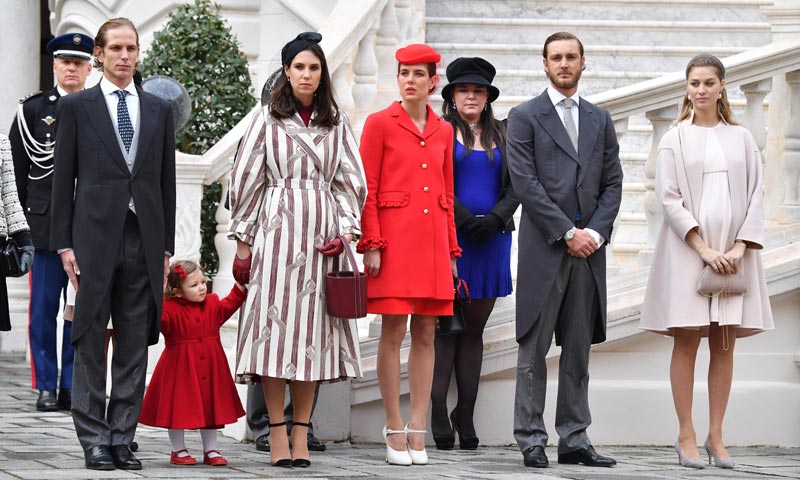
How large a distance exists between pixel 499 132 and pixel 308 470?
2024 mm

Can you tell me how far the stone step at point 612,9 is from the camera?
11961 millimetres

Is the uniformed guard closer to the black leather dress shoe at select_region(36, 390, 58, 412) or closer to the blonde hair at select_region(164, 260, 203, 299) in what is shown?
the black leather dress shoe at select_region(36, 390, 58, 412)

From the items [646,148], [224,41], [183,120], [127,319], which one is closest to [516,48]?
[646,148]

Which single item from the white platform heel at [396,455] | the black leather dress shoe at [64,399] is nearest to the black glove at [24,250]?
the white platform heel at [396,455]

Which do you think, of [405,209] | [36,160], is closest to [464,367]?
[405,209]

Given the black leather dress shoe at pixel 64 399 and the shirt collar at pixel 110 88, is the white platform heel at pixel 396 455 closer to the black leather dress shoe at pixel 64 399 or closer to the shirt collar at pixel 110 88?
the shirt collar at pixel 110 88

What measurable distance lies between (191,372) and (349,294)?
76 cm

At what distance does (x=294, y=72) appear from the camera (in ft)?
22.7

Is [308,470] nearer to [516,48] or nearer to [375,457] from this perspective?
[375,457]

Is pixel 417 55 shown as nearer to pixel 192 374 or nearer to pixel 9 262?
pixel 192 374

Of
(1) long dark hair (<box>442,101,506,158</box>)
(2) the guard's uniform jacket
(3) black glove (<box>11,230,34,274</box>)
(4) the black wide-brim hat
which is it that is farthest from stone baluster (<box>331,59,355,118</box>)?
(3) black glove (<box>11,230,34,274</box>)

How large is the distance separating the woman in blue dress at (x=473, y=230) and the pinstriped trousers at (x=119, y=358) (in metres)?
1.61

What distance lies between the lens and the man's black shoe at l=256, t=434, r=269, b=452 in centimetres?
752

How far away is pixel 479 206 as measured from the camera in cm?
772
